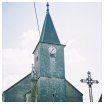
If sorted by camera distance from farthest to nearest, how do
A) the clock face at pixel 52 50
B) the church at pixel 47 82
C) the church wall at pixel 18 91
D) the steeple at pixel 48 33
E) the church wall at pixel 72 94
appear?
1. the steeple at pixel 48 33
2. the clock face at pixel 52 50
3. the church wall at pixel 72 94
4. the church wall at pixel 18 91
5. the church at pixel 47 82

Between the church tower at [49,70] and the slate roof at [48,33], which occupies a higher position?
the slate roof at [48,33]

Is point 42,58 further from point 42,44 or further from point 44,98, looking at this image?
point 44,98

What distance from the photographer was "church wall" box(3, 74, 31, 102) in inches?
910

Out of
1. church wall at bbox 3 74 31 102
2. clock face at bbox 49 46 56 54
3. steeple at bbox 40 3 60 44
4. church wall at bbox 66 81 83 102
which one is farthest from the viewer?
steeple at bbox 40 3 60 44

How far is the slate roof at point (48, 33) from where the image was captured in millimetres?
25328

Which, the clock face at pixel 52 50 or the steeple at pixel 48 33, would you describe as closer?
the clock face at pixel 52 50

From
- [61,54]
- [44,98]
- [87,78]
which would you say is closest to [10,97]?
[44,98]

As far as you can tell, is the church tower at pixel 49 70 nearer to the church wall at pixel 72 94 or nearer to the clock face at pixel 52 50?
the clock face at pixel 52 50

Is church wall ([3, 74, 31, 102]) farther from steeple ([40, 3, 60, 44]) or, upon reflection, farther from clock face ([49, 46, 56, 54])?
steeple ([40, 3, 60, 44])

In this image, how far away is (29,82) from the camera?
24.5m

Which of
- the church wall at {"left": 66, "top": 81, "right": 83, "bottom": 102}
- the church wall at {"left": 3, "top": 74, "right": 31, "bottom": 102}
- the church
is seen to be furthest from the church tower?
the church wall at {"left": 3, "top": 74, "right": 31, "bottom": 102}

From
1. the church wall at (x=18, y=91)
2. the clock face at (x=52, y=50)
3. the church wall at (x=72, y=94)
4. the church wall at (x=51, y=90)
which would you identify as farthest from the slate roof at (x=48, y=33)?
the church wall at (x=72, y=94)

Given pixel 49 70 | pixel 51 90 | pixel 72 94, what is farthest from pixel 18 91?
pixel 72 94

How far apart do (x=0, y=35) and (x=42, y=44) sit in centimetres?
1471
